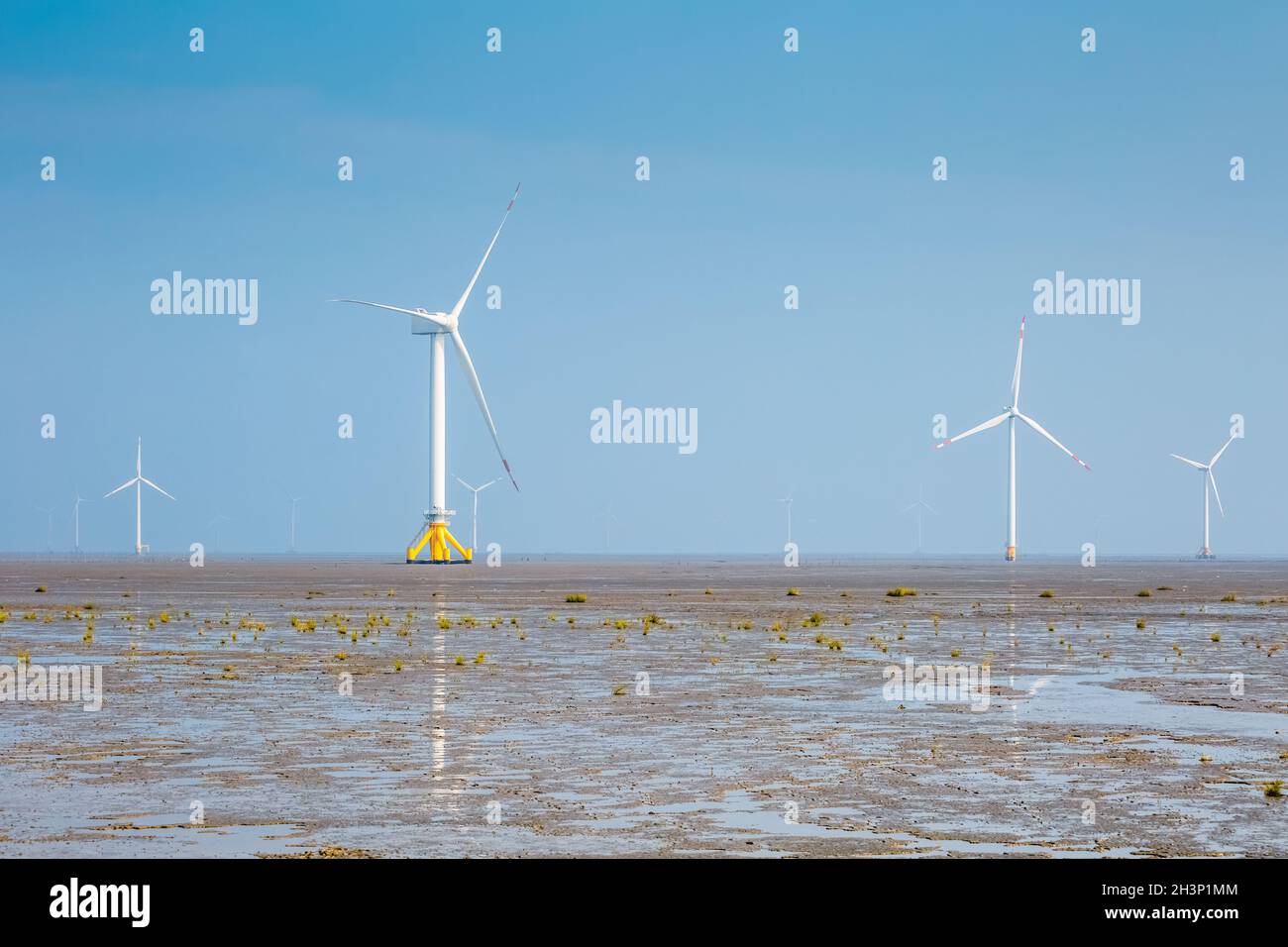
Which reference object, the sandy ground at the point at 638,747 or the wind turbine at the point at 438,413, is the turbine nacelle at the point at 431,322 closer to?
the wind turbine at the point at 438,413

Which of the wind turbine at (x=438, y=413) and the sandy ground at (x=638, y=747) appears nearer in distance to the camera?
the sandy ground at (x=638, y=747)

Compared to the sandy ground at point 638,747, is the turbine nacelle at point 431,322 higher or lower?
higher

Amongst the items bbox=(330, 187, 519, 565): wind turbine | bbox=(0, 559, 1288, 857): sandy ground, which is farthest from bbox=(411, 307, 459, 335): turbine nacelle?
bbox=(0, 559, 1288, 857): sandy ground

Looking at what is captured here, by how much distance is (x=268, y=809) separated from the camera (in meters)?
19.0

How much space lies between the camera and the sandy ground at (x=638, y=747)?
17531 millimetres

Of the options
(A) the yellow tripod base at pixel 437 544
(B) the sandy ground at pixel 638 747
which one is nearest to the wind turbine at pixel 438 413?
(A) the yellow tripod base at pixel 437 544

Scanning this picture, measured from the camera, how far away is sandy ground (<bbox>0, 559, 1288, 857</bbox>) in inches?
690

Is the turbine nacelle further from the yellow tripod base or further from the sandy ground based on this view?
the sandy ground

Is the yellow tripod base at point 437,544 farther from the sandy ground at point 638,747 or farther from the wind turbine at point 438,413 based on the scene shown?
the sandy ground at point 638,747

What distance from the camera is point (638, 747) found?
83.6 feet

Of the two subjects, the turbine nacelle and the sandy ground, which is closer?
the sandy ground

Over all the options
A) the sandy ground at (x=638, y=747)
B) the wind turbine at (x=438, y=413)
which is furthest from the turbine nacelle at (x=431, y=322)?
the sandy ground at (x=638, y=747)

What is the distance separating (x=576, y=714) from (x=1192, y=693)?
1448cm
